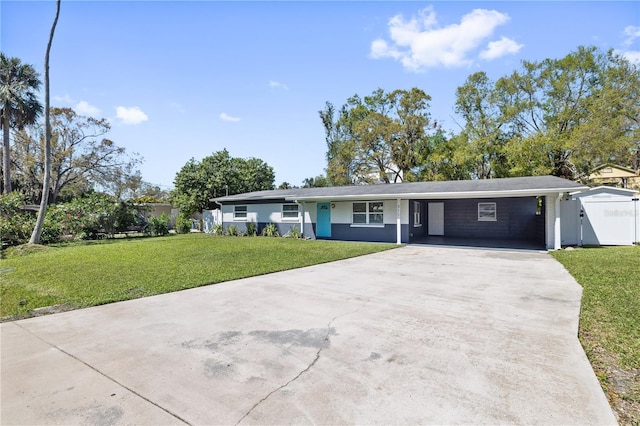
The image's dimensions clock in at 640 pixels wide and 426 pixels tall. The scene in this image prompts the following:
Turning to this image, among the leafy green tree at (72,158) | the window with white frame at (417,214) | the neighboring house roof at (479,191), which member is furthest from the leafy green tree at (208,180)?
the window with white frame at (417,214)

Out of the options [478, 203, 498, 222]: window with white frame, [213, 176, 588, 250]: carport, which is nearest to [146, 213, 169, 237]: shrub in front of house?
[213, 176, 588, 250]: carport

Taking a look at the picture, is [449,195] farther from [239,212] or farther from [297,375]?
[239,212]

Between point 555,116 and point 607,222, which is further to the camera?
→ point 555,116

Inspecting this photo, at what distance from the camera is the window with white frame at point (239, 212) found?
2011 cm

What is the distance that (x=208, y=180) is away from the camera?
26219mm

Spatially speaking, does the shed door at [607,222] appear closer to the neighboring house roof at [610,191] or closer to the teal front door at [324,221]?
the neighboring house roof at [610,191]

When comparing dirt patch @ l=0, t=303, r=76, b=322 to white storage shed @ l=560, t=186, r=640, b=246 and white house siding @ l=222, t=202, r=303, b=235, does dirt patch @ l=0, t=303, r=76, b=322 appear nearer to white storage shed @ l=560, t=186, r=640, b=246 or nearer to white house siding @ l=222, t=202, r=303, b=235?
white house siding @ l=222, t=202, r=303, b=235

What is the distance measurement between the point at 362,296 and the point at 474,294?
204 cm

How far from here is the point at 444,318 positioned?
4660mm

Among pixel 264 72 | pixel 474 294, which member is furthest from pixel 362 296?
pixel 264 72

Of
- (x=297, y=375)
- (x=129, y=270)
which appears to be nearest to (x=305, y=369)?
(x=297, y=375)

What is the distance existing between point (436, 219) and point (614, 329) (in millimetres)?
14355

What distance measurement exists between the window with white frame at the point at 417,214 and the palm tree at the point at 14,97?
25.0 metres

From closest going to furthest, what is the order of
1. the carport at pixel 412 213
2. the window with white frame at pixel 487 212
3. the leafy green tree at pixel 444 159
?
the carport at pixel 412 213 → the window with white frame at pixel 487 212 → the leafy green tree at pixel 444 159
